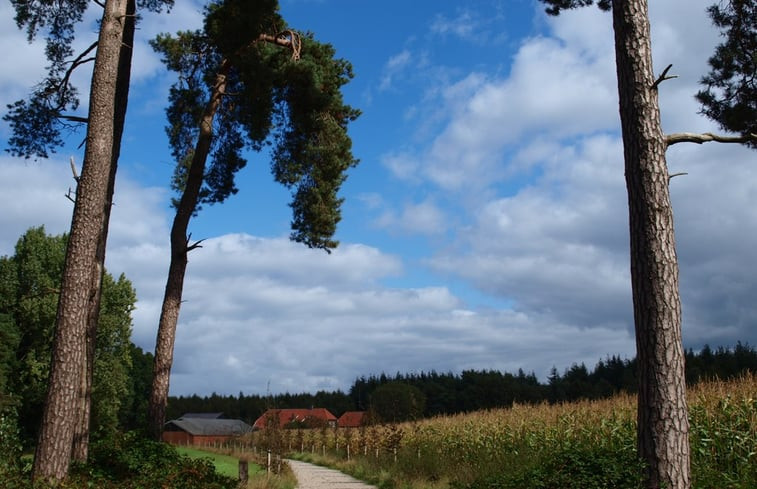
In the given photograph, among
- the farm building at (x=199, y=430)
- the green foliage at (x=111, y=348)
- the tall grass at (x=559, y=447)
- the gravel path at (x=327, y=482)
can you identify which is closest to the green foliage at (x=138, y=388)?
the farm building at (x=199, y=430)

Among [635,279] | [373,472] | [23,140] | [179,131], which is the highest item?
[179,131]

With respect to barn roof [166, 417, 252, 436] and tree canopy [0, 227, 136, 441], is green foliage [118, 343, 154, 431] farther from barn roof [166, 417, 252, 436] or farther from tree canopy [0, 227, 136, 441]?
tree canopy [0, 227, 136, 441]

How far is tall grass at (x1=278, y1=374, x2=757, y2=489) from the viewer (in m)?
7.70

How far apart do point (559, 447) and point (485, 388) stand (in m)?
55.4

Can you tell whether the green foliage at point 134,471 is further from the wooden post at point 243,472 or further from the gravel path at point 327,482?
the gravel path at point 327,482

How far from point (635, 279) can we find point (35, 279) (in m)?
31.8

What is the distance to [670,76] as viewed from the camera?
25.9ft

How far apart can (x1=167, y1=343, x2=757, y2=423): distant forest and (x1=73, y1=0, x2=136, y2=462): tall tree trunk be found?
109ft

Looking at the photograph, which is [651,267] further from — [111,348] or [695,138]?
[111,348]

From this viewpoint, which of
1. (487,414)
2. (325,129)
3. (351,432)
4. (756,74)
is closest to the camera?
(756,74)

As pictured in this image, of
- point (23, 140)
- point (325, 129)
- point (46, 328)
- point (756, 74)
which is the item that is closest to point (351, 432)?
point (46, 328)

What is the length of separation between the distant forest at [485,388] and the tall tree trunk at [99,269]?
109 feet

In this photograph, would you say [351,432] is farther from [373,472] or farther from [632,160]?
[632,160]

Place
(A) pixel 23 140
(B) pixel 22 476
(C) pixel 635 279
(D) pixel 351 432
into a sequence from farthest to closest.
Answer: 1. (D) pixel 351 432
2. (A) pixel 23 140
3. (B) pixel 22 476
4. (C) pixel 635 279
